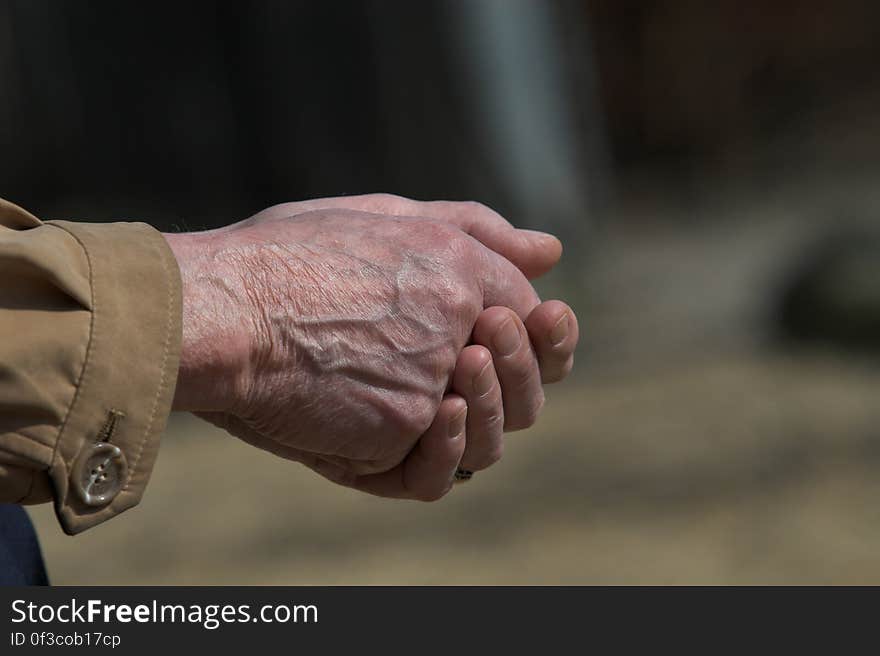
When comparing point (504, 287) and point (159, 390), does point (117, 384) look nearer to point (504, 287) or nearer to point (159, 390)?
point (159, 390)

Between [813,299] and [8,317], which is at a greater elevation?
[8,317]

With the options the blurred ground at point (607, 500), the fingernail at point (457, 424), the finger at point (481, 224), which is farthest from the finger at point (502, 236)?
the blurred ground at point (607, 500)

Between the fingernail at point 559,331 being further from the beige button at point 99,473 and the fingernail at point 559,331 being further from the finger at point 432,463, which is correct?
the beige button at point 99,473

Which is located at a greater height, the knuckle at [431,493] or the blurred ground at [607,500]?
the knuckle at [431,493]

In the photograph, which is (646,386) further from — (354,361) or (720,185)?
(354,361)

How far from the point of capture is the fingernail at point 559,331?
6.24ft

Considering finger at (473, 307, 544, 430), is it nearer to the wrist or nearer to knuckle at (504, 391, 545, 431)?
knuckle at (504, 391, 545, 431)

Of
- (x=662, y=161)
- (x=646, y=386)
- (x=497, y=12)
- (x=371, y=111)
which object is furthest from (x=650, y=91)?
(x=646, y=386)

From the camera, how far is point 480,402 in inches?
71.4

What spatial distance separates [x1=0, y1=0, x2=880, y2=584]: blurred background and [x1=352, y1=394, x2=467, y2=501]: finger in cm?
176
